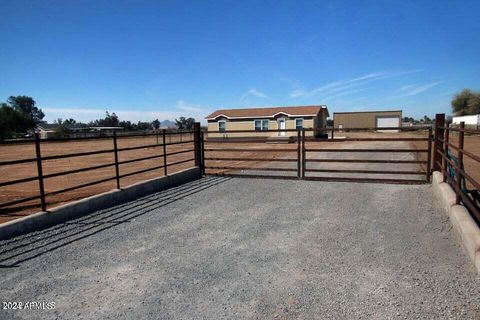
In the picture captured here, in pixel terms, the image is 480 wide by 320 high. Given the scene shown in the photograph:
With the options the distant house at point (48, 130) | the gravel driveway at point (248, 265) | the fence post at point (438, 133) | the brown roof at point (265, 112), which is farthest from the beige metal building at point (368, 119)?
the gravel driveway at point (248, 265)

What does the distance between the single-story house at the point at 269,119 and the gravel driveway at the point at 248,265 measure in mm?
26325

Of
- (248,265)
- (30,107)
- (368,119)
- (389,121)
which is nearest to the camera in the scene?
(248,265)

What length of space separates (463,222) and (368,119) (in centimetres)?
4882

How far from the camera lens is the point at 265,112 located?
35031mm

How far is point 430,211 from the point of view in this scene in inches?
229

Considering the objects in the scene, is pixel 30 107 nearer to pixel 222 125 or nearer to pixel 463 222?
pixel 222 125

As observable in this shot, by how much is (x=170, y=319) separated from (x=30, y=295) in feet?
5.09

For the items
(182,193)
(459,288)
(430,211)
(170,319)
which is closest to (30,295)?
(170,319)

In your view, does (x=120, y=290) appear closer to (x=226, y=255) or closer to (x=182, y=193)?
(x=226, y=255)

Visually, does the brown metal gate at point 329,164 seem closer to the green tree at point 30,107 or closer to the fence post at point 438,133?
the fence post at point 438,133

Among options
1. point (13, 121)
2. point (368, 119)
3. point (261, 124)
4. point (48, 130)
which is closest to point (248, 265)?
point (261, 124)

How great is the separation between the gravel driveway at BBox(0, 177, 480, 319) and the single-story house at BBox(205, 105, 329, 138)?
86.4 feet

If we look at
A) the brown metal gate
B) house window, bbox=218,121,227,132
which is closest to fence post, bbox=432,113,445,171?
the brown metal gate

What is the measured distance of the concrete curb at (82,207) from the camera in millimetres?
4985
